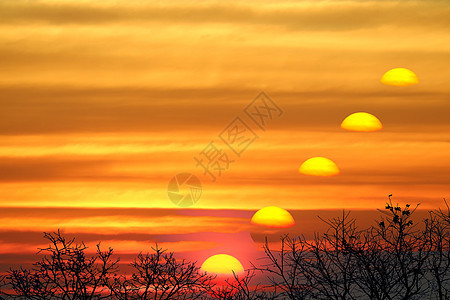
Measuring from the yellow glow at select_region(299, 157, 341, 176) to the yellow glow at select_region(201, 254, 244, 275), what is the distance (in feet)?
17.6

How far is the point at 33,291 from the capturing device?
1394 inches

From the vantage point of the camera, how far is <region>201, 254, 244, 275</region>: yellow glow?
107ft

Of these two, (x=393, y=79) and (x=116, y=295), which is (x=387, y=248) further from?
(x=116, y=295)

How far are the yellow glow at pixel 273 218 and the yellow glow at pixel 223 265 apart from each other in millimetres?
1899

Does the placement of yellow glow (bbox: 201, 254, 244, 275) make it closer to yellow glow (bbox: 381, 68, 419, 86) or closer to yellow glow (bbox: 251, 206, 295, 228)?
yellow glow (bbox: 251, 206, 295, 228)

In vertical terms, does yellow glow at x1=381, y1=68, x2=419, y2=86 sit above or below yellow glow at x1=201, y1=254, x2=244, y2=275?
above

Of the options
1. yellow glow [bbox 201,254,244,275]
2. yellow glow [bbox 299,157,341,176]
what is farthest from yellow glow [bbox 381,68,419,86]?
yellow glow [bbox 201,254,244,275]

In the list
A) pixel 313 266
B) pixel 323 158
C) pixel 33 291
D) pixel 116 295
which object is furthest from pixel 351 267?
pixel 33 291

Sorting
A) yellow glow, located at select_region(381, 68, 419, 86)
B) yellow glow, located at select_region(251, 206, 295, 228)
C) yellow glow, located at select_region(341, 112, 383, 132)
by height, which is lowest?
yellow glow, located at select_region(251, 206, 295, 228)

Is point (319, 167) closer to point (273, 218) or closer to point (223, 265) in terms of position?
point (273, 218)

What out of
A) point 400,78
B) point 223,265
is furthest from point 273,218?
point 400,78

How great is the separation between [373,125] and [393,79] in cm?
251

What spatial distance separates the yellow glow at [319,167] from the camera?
35.1 meters

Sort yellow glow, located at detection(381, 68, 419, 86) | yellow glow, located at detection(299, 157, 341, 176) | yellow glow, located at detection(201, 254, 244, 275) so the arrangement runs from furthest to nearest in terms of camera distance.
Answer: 1. yellow glow, located at detection(381, 68, 419, 86)
2. yellow glow, located at detection(299, 157, 341, 176)
3. yellow glow, located at detection(201, 254, 244, 275)
